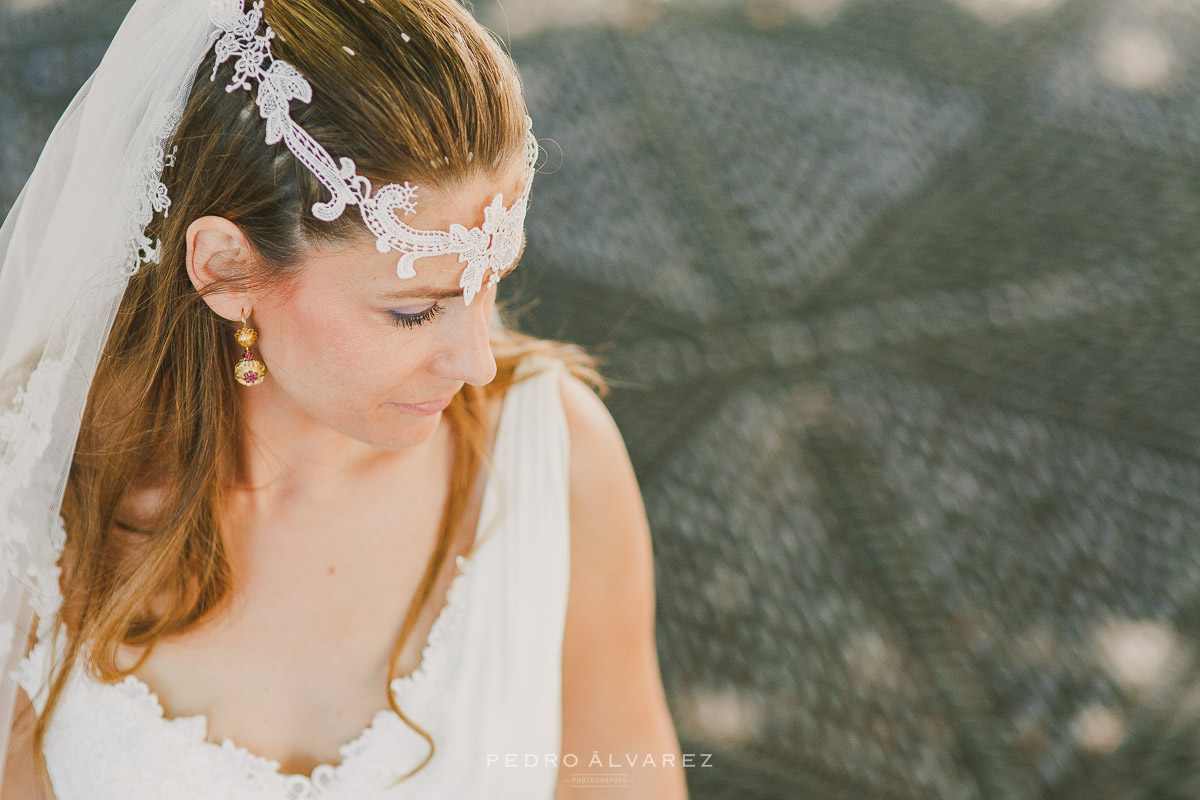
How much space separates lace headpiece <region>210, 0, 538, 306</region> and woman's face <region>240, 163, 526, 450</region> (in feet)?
0.04

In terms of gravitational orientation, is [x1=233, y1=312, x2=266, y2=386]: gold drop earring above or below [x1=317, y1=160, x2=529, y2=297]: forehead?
below

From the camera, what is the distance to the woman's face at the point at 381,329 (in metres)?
0.91

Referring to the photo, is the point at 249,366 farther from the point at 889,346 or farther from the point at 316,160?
the point at 889,346

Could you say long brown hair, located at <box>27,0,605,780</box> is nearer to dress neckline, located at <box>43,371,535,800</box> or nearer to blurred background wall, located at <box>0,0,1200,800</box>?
dress neckline, located at <box>43,371,535,800</box>

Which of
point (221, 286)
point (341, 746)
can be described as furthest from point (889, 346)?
point (221, 286)

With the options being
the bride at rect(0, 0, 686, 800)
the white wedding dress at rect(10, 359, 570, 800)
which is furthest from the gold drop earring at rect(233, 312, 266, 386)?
the white wedding dress at rect(10, 359, 570, 800)

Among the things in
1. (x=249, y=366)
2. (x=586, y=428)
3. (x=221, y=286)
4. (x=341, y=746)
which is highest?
(x=221, y=286)

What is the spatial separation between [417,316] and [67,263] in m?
0.39

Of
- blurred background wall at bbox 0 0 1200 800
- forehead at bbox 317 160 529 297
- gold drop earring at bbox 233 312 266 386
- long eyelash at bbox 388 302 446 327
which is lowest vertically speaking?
blurred background wall at bbox 0 0 1200 800

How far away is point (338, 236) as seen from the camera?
891 millimetres

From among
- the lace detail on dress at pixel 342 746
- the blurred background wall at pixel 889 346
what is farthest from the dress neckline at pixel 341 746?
the blurred background wall at pixel 889 346

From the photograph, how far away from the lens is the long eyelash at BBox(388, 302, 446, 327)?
94 cm

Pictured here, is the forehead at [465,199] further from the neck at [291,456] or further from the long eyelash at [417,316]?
the neck at [291,456]

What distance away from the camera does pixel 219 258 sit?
93 centimetres
